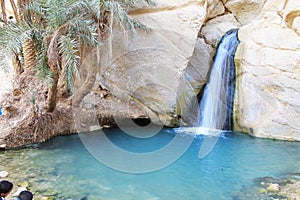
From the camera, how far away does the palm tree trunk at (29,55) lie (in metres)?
7.11

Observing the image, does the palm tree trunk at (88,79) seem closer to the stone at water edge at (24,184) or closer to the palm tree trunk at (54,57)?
the palm tree trunk at (54,57)

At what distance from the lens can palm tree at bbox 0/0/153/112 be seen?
591 cm

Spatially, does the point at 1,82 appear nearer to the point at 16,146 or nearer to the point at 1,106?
the point at 1,106

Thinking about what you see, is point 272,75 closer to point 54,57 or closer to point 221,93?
point 221,93

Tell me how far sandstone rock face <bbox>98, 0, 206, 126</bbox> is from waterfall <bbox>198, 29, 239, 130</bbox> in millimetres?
912

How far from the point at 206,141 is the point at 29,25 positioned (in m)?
4.85

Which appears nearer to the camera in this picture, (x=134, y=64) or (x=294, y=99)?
(x=294, y=99)

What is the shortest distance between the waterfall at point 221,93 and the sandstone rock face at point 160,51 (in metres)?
0.91

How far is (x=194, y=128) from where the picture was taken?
8.05m

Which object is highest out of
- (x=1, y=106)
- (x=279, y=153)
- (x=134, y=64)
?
(x=134, y=64)

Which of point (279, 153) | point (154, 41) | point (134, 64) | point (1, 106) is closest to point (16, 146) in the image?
point (1, 106)

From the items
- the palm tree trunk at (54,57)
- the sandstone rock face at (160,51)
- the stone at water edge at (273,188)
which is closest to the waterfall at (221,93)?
the sandstone rock face at (160,51)

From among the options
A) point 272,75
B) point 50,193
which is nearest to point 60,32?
point 50,193

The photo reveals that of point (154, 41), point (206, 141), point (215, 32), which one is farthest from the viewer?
point (215, 32)
